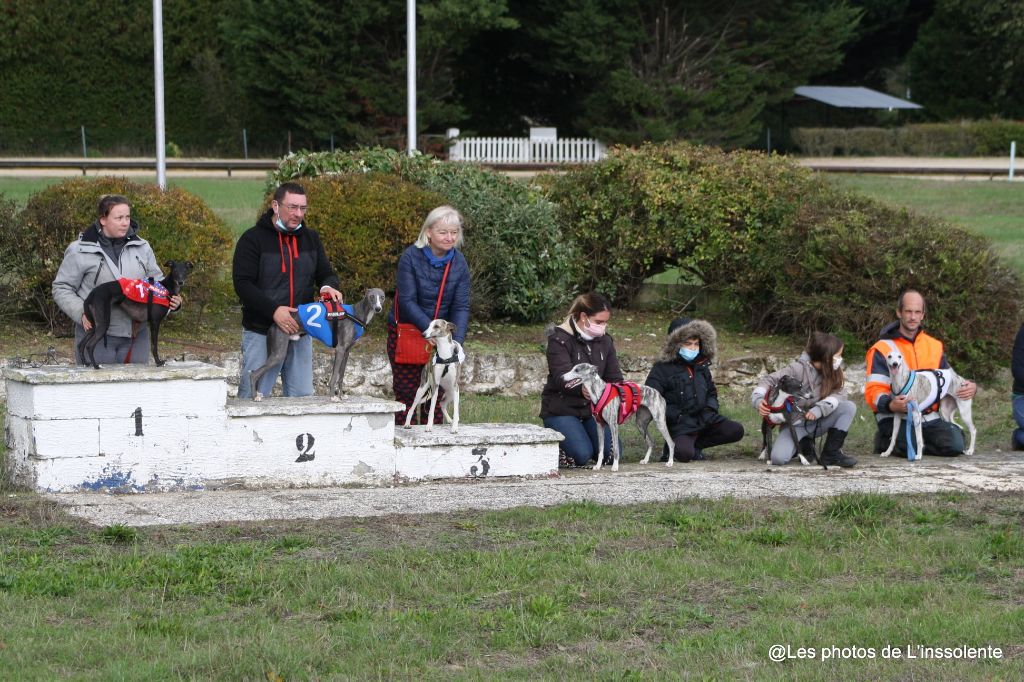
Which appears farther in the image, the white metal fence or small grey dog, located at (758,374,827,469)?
the white metal fence

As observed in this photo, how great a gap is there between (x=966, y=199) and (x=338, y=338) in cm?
2451

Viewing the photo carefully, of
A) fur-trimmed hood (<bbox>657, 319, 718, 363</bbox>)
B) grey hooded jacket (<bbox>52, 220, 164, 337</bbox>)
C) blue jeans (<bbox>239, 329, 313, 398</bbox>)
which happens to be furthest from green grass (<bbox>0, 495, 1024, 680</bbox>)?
fur-trimmed hood (<bbox>657, 319, 718, 363</bbox>)

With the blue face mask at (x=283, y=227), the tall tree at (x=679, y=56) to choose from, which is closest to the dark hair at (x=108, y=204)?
the blue face mask at (x=283, y=227)

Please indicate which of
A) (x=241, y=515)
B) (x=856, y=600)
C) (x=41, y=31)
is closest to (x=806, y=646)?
(x=856, y=600)

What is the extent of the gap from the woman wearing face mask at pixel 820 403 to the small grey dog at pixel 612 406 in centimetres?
72

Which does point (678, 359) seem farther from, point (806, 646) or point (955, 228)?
point (955, 228)

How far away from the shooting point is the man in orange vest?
995 cm

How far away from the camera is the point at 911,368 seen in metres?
10.1

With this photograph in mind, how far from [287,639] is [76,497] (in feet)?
8.93

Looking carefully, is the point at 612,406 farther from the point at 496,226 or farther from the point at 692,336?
the point at 496,226

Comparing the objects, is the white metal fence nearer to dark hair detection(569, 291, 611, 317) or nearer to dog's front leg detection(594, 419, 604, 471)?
dark hair detection(569, 291, 611, 317)

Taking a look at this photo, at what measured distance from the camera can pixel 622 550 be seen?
6586 mm

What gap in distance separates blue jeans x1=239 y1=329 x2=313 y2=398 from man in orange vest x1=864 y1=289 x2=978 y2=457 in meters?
4.29

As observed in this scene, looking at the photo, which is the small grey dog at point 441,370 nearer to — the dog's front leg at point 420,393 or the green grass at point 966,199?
the dog's front leg at point 420,393
